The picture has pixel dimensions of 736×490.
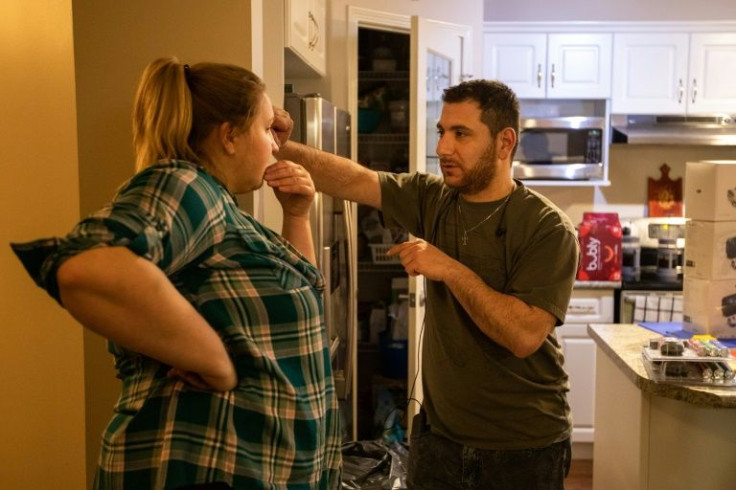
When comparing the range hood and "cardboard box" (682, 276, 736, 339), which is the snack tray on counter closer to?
"cardboard box" (682, 276, 736, 339)

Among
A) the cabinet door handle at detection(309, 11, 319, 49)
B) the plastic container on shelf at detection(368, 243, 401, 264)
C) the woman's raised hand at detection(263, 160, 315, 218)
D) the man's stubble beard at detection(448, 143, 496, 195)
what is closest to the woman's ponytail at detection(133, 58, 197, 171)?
the woman's raised hand at detection(263, 160, 315, 218)

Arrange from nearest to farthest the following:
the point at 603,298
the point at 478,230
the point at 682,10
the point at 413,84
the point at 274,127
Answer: the point at 274,127 → the point at 478,230 → the point at 413,84 → the point at 603,298 → the point at 682,10

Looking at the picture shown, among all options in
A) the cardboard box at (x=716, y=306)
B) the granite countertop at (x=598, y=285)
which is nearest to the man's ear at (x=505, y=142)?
the cardboard box at (x=716, y=306)

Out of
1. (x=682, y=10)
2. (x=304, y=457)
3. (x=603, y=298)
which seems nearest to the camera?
(x=304, y=457)

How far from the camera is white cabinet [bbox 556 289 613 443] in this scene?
4086 mm

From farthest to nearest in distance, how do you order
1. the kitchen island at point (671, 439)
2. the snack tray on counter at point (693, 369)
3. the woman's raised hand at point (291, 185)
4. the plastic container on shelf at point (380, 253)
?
the plastic container on shelf at point (380, 253)
the kitchen island at point (671, 439)
the snack tray on counter at point (693, 369)
the woman's raised hand at point (291, 185)

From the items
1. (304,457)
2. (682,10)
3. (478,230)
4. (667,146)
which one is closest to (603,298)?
(667,146)

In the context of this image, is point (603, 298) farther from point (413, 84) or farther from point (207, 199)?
point (207, 199)

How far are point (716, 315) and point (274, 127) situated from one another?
1.62m

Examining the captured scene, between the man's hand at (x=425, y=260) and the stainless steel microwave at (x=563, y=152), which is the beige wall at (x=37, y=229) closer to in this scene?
the man's hand at (x=425, y=260)

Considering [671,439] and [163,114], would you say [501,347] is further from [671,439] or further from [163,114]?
[163,114]

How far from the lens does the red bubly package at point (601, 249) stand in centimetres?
415

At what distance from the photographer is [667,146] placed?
4.72 m

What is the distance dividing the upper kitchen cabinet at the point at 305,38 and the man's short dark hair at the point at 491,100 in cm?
68
